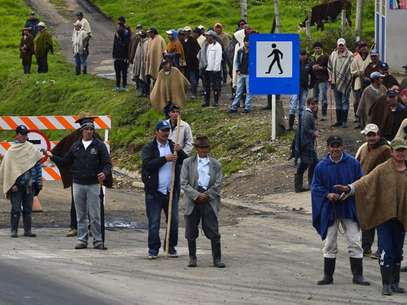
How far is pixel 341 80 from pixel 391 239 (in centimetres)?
1364

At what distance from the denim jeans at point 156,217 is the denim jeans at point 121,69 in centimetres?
1721

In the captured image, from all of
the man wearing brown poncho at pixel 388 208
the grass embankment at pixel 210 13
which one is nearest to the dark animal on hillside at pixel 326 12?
the grass embankment at pixel 210 13

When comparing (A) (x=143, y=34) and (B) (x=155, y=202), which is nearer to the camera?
(B) (x=155, y=202)

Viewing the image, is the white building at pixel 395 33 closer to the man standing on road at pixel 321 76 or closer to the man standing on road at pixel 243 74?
the man standing on road at pixel 321 76

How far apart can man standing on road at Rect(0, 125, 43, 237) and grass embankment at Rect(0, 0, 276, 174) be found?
7.66m

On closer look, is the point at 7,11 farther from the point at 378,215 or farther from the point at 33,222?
the point at 378,215

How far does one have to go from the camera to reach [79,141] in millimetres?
19062

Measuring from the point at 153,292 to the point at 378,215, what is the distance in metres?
2.76

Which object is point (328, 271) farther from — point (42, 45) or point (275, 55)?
point (42, 45)

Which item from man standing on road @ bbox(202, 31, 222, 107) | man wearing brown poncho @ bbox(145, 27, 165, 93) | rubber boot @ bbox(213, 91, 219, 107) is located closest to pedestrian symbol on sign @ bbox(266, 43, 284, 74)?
man standing on road @ bbox(202, 31, 222, 107)

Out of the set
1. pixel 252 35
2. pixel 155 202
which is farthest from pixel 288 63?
Answer: pixel 155 202

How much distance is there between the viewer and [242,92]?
3080 cm

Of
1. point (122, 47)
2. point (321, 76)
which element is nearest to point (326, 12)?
point (122, 47)

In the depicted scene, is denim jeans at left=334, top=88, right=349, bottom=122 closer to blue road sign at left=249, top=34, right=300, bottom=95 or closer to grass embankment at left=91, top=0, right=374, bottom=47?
blue road sign at left=249, top=34, right=300, bottom=95
